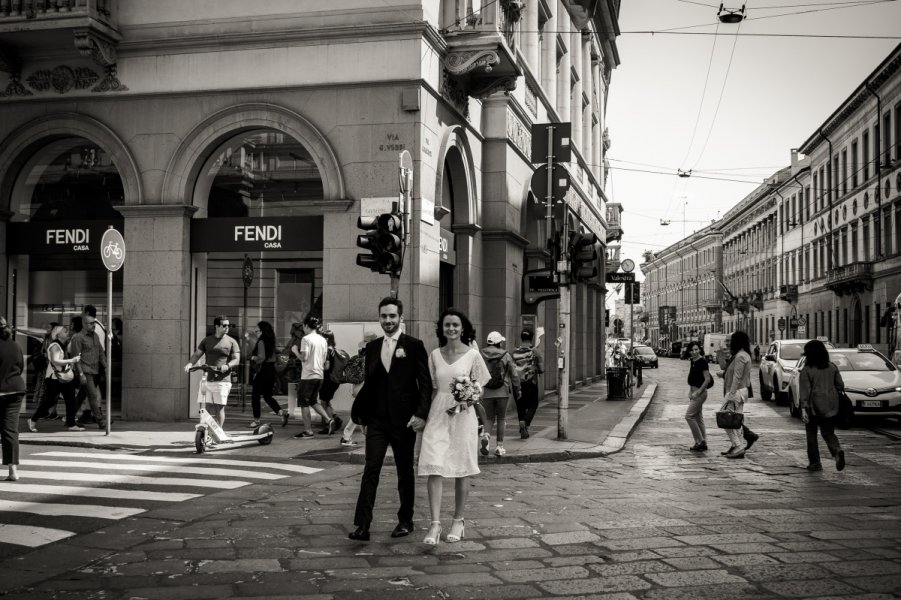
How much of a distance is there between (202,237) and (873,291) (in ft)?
159

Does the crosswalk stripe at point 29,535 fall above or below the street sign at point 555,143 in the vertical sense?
below

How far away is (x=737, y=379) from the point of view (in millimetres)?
12812

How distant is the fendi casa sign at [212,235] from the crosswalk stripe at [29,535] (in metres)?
9.25

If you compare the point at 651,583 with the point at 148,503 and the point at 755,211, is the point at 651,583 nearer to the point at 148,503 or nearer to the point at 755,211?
the point at 148,503

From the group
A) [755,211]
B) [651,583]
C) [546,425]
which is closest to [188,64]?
[546,425]

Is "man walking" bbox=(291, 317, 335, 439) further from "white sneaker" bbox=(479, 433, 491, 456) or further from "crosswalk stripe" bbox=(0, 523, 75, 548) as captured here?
"crosswalk stripe" bbox=(0, 523, 75, 548)

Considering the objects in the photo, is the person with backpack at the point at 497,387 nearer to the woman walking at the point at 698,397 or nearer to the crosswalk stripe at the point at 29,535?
the woman walking at the point at 698,397

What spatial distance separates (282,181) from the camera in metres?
17.2

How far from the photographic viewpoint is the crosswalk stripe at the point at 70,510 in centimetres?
805

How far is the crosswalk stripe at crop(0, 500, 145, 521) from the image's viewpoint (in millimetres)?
8047

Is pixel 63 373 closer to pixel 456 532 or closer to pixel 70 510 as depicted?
pixel 70 510

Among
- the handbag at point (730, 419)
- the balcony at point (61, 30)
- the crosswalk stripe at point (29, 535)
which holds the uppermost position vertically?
the balcony at point (61, 30)

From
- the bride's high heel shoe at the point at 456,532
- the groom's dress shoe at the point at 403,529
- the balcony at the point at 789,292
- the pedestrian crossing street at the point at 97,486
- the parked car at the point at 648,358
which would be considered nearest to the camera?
the bride's high heel shoe at the point at 456,532

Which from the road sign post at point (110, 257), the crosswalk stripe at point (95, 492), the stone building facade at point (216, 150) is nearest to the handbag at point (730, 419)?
the stone building facade at point (216, 150)
